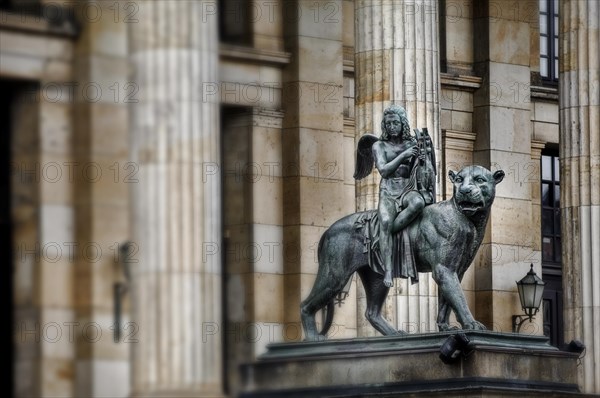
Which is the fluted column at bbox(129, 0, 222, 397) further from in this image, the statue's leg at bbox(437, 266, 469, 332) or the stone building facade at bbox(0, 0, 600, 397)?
the statue's leg at bbox(437, 266, 469, 332)

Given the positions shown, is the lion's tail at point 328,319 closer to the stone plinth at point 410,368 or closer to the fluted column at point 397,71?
the stone plinth at point 410,368

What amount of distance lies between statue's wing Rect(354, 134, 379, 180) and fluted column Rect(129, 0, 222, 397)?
3.42 m

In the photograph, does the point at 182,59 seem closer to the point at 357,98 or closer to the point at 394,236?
the point at 394,236

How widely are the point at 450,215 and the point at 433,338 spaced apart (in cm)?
175

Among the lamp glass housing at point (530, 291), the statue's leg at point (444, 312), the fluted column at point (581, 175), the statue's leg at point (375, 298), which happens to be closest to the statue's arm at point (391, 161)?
the statue's leg at point (375, 298)

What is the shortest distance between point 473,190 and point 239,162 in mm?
8285

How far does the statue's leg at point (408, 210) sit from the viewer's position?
32.2 m

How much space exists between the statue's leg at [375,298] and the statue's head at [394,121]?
194 centimetres

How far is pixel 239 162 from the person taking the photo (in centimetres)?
3903

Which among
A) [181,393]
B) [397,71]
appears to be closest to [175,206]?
[181,393]

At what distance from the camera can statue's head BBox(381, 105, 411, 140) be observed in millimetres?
32312

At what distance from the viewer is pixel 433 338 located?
3128cm

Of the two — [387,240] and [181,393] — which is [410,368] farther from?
[181,393]

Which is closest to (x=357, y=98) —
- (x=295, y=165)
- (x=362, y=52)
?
(x=362, y=52)
